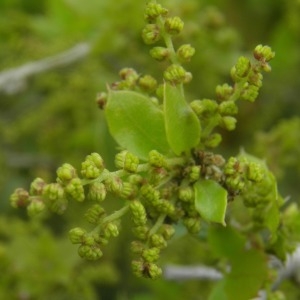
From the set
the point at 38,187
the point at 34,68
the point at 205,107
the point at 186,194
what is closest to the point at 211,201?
the point at 186,194

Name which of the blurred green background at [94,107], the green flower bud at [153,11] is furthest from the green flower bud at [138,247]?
the blurred green background at [94,107]

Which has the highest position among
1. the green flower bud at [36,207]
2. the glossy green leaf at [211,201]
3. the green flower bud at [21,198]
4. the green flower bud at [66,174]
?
the green flower bud at [66,174]

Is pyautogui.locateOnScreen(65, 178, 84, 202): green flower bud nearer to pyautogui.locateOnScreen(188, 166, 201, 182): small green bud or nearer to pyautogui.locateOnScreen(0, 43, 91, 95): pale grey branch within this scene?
pyautogui.locateOnScreen(188, 166, 201, 182): small green bud

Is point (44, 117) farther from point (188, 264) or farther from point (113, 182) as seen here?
point (113, 182)

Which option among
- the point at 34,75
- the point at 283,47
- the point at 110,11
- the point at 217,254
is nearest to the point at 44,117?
the point at 34,75

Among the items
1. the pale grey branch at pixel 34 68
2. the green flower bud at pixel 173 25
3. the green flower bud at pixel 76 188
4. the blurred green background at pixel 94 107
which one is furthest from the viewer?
the pale grey branch at pixel 34 68

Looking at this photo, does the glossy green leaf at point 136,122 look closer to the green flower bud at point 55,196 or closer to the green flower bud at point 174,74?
the green flower bud at point 174,74
